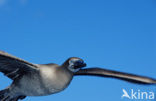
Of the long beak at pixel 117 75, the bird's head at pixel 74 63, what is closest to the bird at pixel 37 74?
the bird's head at pixel 74 63

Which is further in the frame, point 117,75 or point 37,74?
point 117,75

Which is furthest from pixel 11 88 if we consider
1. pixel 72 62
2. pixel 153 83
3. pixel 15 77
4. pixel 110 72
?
pixel 153 83

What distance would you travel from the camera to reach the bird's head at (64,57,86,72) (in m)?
4.76

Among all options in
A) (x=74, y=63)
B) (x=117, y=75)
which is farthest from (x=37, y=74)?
(x=117, y=75)

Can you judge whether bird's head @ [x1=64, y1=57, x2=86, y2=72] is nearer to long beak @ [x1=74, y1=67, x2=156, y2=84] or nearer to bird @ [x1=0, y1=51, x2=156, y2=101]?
bird @ [x1=0, y1=51, x2=156, y2=101]

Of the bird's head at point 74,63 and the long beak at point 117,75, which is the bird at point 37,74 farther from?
the long beak at point 117,75

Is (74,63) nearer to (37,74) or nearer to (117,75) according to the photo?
(37,74)

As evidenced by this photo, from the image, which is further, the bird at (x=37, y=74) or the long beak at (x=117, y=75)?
the long beak at (x=117, y=75)

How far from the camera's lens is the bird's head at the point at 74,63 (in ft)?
15.6

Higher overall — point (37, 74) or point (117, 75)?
point (117, 75)

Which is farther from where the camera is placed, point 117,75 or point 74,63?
point 117,75

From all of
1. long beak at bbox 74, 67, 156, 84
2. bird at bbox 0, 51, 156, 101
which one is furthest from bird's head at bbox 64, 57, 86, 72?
long beak at bbox 74, 67, 156, 84

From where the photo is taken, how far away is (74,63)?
4797 millimetres

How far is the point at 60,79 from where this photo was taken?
4.85 meters
